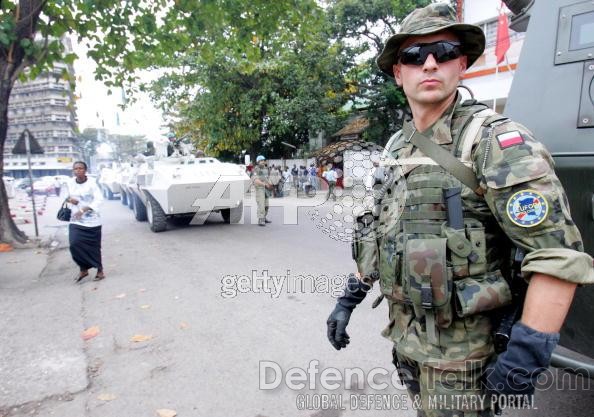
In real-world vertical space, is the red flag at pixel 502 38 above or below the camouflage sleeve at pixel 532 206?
above

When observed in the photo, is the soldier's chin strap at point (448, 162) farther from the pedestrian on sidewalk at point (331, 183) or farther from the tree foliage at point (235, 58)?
the tree foliage at point (235, 58)

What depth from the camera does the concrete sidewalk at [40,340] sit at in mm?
2551

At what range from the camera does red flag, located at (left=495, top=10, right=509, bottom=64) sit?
12.6 meters

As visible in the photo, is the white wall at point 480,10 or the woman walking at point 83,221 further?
the white wall at point 480,10

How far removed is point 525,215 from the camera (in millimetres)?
1077

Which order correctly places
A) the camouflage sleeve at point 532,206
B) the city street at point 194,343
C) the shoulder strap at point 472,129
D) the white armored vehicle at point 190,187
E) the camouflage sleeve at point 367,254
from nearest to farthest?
the camouflage sleeve at point 532,206 < the shoulder strap at point 472,129 < the camouflage sleeve at point 367,254 < the city street at point 194,343 < the white armored vehicle at point 190,187

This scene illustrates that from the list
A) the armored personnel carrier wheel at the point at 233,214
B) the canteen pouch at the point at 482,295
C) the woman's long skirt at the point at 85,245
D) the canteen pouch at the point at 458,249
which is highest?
the canteen pouch at the point at 458,249

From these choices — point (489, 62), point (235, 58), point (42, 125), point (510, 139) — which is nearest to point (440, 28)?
point (510, 139)

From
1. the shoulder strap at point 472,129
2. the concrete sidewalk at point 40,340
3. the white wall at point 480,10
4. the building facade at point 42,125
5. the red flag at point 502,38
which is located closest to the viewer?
the shoulder strap at point 472,129

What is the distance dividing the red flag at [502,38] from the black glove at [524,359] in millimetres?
13895

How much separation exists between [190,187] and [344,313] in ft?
22.4

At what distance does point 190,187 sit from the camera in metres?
8.07

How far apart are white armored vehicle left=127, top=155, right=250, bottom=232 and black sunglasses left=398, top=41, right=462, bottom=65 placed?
7067 mm

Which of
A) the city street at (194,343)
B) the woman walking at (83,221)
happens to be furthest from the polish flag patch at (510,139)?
the woman walking at (83,221)
